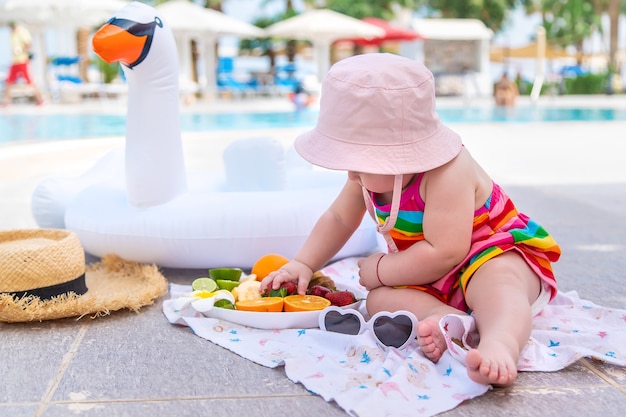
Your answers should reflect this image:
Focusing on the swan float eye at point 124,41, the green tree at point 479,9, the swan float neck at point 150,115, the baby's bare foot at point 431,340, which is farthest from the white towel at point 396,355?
the green tree at point 479,9

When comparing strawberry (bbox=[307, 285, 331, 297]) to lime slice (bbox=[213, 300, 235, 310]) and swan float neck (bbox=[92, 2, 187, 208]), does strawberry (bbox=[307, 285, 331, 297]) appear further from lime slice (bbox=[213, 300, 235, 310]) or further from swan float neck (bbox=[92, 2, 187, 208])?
swan float neck (bbox=[92, 2, 187, 208])

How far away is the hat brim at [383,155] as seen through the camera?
1.92m

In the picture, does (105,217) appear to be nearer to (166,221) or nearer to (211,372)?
(166,221)

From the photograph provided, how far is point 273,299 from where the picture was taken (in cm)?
225

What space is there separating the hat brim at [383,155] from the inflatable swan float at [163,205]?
924 millimetres

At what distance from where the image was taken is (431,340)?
1.84 metres

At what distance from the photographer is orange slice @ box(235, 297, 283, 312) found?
2.22m

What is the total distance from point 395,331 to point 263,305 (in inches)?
17.3

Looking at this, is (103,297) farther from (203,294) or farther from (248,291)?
(248,291)

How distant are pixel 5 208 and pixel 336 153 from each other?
118 inches

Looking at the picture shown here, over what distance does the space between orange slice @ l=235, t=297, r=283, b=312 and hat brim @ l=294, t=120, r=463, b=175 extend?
503 millimetres

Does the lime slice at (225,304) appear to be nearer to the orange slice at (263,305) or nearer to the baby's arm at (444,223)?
the orange slice at (263,305)

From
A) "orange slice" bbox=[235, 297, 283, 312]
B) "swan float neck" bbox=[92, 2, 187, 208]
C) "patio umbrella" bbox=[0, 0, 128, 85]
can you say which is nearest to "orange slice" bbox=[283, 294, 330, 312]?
"orange slice" bbox=[235, 297, 283, 312]

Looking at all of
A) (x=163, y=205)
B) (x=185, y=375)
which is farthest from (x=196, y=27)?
(x=185, y=375)
